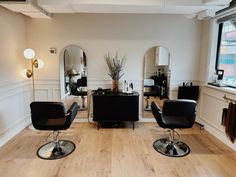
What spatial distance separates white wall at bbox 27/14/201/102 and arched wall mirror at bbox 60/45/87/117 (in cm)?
11

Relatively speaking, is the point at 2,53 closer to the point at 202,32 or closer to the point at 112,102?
the point at 112,102

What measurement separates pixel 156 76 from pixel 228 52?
1.38 meters

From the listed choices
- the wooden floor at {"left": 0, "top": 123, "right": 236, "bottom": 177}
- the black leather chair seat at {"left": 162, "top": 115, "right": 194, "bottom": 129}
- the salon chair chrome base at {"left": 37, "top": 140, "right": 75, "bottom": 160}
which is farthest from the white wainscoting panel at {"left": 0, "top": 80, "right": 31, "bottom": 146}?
the black leather chair seat at {"left": 162, "top": 115, "right": 194, "bottom": 129}

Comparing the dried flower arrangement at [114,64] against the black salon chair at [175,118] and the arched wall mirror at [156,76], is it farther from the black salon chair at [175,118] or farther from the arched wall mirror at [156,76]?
the black salon chair at [175,118]

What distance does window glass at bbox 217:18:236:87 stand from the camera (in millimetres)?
3235

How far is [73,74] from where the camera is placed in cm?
404

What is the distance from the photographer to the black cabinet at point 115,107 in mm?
3652

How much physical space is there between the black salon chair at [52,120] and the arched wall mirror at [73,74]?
3.85 ft

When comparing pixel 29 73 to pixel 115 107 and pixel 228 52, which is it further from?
pixel 228 52

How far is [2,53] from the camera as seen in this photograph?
3.09m

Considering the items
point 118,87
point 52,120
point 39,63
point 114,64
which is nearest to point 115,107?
point 118,87

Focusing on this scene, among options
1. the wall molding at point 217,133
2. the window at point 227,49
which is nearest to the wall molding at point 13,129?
the wall molding at point 217,133

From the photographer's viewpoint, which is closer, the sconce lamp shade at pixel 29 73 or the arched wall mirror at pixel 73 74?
the sconce lamp shade at pixel 29 73

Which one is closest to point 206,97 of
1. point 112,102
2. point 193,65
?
point 193,65
